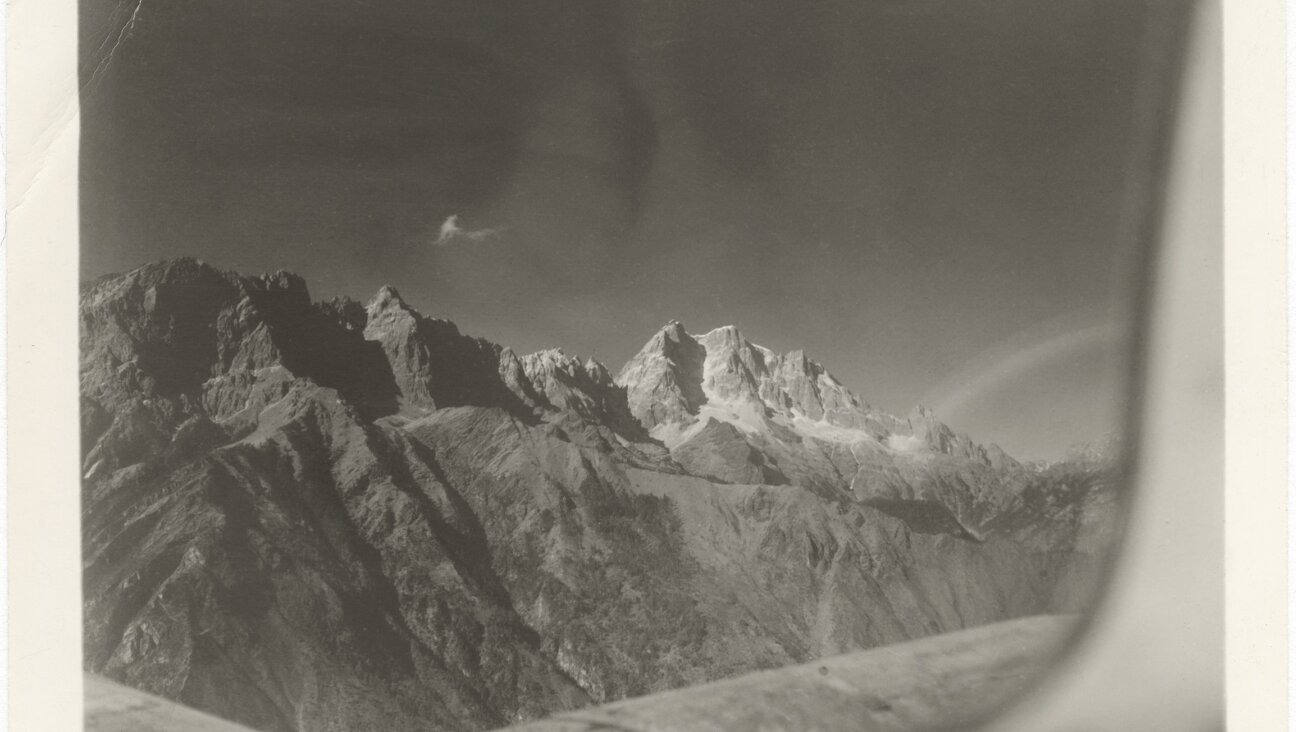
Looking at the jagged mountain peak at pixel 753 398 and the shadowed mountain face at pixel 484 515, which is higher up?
the jagged mountain peak at pixel 753 398

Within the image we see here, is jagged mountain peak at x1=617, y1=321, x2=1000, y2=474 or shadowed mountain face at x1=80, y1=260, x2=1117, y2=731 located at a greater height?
A: jagged mountain peak at x1=617, y1=321, x2=1000, y2=474

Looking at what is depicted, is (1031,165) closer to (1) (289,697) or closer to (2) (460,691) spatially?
(2) (460,691)

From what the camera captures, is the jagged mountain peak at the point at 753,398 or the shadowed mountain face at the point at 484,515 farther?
the jagged mountain peak at the point at 753,398

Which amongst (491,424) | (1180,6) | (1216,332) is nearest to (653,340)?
(491,424)

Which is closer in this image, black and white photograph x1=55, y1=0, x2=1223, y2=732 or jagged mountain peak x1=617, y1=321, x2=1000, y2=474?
black and white photograph x1=55, y1=0, x2=1223, y2=732

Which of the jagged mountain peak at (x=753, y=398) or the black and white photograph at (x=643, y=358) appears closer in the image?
the black and white photograph at (x=643, y=358)

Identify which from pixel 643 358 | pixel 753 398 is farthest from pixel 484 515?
pixel 753 398
